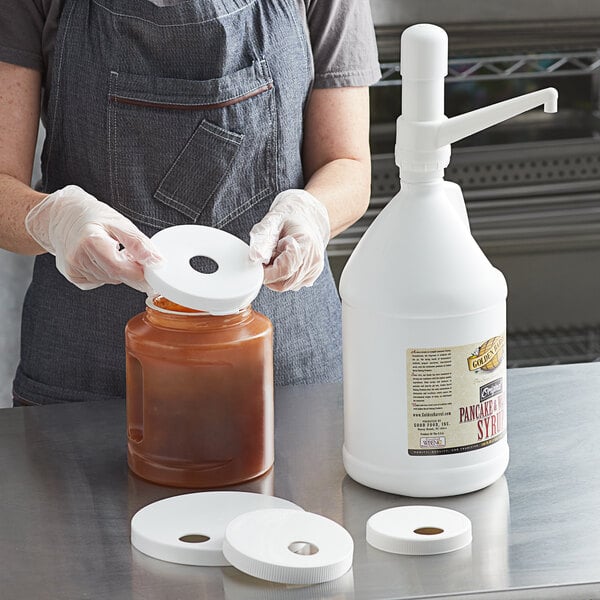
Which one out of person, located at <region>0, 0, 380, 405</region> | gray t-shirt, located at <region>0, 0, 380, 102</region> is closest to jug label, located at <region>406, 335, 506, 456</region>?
person, located at <region>0, 0, 380, 405</region>

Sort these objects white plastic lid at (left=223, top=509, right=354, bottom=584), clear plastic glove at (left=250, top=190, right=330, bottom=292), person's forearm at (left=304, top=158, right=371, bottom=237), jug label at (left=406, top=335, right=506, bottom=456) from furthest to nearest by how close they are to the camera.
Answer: person's forearm at (left=304, top=158, right=371, bottom=237) → clear plastic glove at (left=250, top=190, right=330, bottom=292) → jug label at (left=406, top=335, right=506, bottom=456) → white plastic lid at (left=223, top=509, right=354, bottom=584)

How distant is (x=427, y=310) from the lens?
912mm

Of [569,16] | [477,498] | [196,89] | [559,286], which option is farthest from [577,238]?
[477,498]

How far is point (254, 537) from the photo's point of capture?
0.86 metres

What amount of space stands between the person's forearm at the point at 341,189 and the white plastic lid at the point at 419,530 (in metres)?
0.54

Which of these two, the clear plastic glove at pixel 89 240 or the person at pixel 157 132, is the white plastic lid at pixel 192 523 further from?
the person at pixel 157 132

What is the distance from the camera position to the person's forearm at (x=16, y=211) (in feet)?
4.26

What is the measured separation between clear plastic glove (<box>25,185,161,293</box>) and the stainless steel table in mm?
179

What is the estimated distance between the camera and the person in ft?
4.57

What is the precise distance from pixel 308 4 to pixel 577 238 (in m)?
1.01

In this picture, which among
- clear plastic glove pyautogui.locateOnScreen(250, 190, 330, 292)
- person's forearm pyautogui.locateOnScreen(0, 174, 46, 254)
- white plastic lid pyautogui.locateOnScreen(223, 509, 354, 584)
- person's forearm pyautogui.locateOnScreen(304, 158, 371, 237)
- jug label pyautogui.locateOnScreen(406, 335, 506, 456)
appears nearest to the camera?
white plastic lid pyautogui.locateOnScreen(223, 509, 354, 584)

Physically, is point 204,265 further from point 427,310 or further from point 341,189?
point 427,310

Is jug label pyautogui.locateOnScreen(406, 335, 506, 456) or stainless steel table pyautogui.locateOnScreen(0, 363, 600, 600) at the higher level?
jug label pyautogui.locateOnScreen(406, 335, 506, 456)

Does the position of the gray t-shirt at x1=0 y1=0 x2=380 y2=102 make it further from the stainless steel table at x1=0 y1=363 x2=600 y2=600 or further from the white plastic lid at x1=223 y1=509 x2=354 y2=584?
the white plastic lid at x1=223 y1=509 x2=354 y2=584
